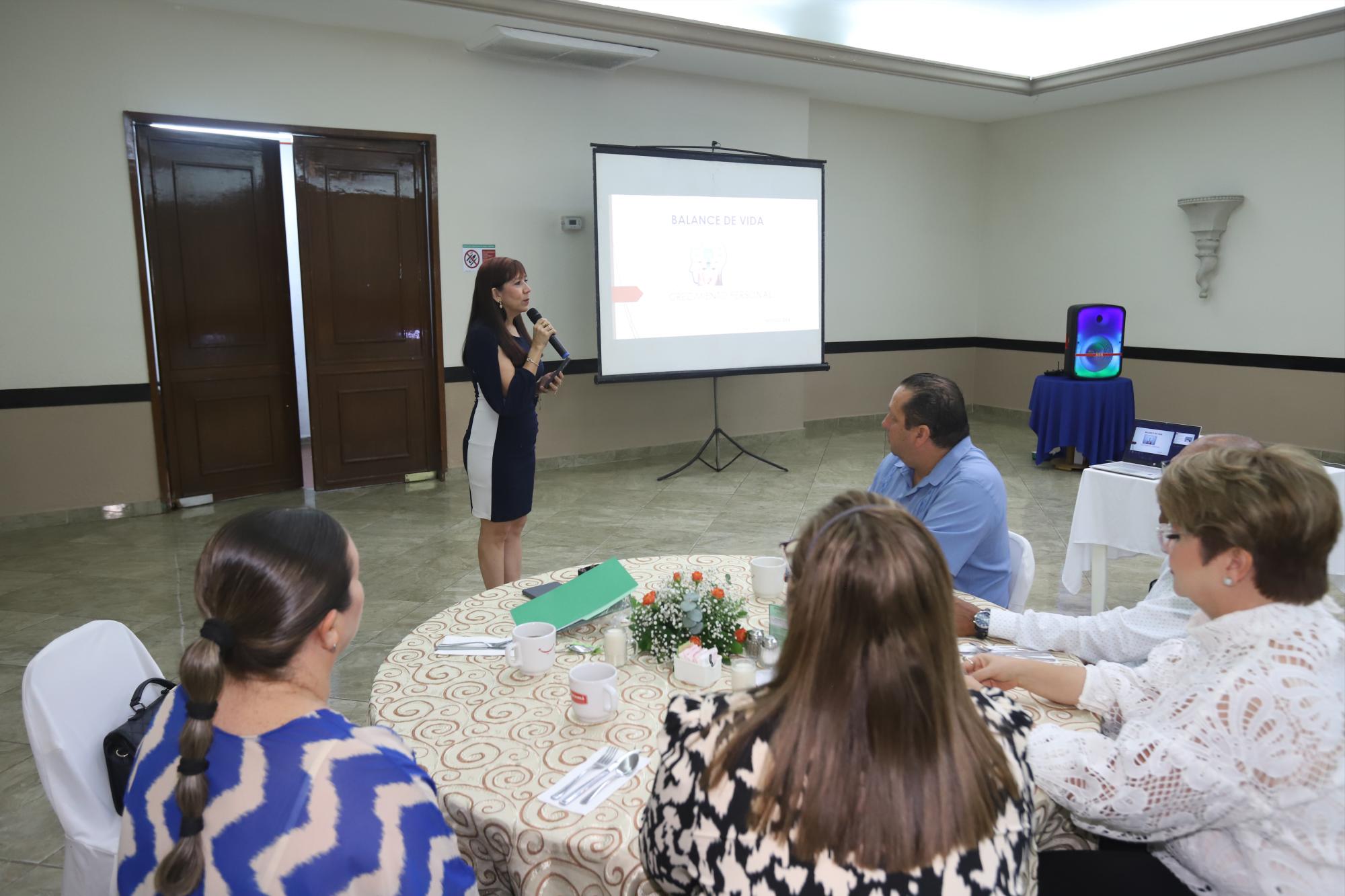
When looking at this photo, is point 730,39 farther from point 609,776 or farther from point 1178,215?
point 609,776

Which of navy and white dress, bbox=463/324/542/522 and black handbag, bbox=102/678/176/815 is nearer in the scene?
black handbag, bbox=102/678/176/815

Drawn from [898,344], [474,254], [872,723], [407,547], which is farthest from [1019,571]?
[898,344]

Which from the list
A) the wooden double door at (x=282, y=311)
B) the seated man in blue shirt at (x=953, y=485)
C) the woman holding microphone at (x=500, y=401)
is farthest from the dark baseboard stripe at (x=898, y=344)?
the seated man in blue shirt at (x=953, y=485)

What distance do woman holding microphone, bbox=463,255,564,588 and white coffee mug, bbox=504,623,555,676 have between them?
1574mm

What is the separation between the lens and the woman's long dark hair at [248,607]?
1011mm

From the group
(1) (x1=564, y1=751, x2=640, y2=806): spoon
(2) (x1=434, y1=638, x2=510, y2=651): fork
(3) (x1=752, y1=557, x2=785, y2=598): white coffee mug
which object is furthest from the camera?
(3) (x1=752, y1=557, x2=785, y2=598): white coffee mug

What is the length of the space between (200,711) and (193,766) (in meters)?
0.06

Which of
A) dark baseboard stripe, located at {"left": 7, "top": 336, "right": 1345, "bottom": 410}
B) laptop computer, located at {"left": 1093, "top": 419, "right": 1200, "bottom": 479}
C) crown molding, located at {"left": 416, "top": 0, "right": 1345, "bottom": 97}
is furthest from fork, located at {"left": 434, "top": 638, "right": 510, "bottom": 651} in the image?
crown molding, located at {"left": 416, "top": 0, "right": 1345, "bottom": 97}

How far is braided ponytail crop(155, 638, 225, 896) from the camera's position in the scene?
1.00 metres

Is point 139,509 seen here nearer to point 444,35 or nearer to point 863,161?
point 444,35

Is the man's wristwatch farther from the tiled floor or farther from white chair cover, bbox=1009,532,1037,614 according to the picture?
the tiled floor

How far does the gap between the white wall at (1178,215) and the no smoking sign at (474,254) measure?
5464mm

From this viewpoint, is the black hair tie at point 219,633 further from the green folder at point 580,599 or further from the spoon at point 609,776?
the green folder at point 580,599

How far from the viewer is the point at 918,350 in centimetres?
901
